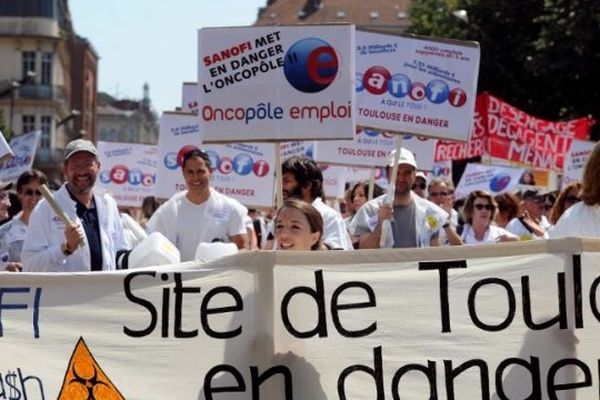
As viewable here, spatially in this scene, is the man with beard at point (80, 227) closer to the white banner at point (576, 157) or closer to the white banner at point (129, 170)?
the white banner at point (129, 170)

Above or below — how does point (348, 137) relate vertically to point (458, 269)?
above

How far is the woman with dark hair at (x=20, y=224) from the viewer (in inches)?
389

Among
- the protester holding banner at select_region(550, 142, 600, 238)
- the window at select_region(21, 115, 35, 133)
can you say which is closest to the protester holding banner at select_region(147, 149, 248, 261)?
the protester holding banner at select_region(550, 142, 600, 238)

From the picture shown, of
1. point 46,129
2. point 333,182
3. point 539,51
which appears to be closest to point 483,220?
point 333,182

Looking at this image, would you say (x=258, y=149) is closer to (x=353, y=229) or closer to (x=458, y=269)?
(x=353, y=229)

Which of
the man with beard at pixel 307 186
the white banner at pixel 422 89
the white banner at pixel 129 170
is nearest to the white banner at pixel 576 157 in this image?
the white banner at pixel 129 170

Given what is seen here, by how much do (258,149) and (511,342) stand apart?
9.24 metres

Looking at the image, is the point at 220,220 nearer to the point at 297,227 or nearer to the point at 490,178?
the point at 297,227

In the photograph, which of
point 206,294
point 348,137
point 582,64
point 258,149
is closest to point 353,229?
point 348,137

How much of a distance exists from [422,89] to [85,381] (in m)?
4.73

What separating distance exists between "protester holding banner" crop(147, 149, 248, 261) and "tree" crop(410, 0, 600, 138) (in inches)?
1302

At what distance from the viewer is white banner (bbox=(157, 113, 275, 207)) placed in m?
14.5

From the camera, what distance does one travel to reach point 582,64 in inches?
1683

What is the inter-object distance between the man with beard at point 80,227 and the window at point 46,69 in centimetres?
9773
